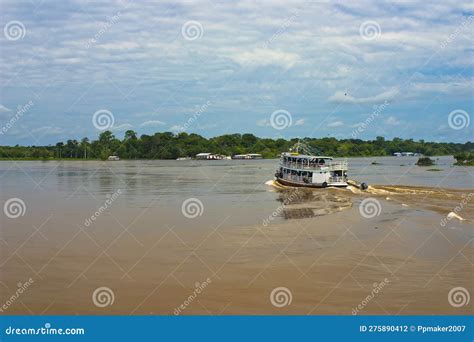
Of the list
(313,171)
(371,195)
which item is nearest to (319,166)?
(313,171)

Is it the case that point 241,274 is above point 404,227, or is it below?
below

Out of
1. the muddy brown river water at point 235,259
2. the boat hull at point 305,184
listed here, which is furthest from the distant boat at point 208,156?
the muddy brown river water at point 235,259

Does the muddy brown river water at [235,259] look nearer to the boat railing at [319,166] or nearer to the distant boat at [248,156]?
the boat railing at [319,166]

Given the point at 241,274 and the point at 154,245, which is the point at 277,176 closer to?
the point at 154,245

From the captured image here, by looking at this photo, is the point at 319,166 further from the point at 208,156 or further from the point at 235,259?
the point at 208,156

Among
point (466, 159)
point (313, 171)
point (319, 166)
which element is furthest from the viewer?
point (466, 159)

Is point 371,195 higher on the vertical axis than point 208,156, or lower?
lower

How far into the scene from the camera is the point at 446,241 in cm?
1989

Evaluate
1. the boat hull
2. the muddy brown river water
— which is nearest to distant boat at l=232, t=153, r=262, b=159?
the boat hull

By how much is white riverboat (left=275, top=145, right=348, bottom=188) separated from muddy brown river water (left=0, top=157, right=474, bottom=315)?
1195 centimetres

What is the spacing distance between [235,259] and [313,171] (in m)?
28.4

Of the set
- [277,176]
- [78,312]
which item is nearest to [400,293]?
[78,312]

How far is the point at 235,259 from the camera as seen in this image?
659 inches

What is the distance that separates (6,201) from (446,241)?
91.2ft
